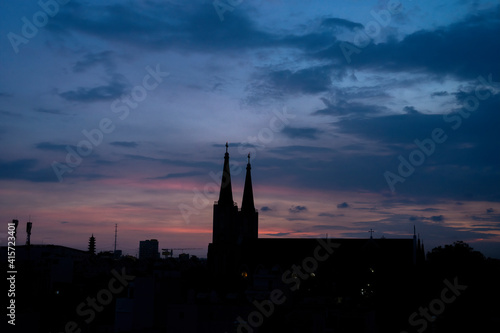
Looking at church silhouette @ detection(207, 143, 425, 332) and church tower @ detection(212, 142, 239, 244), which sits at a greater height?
church tower @ detection(212, 142, 239, 244)

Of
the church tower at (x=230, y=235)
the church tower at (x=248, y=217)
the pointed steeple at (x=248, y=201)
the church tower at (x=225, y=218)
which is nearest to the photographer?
the church tower at (x=230, y=235)

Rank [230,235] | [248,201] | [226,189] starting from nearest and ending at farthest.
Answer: [230,235] → [226,189] → [248,201]

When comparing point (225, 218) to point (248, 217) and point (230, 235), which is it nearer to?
point (230, 235)

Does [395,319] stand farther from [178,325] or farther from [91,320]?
[91,320]

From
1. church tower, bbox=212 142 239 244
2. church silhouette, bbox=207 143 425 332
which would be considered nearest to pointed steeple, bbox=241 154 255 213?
church silhouette, bbox=207 143 425 332

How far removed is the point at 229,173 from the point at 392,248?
106ft

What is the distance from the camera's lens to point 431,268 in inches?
3179

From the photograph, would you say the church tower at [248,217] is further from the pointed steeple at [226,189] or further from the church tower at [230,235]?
the pointed steeple at [226,189]

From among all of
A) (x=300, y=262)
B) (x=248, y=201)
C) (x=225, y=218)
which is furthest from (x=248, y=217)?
(x=300, y=262)

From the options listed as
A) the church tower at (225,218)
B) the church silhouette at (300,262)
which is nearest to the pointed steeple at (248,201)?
the church silhouette at (300,262)

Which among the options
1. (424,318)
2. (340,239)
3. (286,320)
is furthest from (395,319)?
(340,239)

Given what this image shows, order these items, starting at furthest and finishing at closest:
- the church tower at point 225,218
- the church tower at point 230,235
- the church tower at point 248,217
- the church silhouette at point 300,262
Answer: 1. the church tower at point 248,217
2. the church tower at point 225,218
3. the church tower at point 230,235
4. the church silhouette at point 300,262

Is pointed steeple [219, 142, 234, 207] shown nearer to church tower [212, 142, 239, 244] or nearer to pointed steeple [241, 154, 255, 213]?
A: church tower [212, 142, 239, 244]

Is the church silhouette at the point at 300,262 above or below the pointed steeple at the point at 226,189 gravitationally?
below
